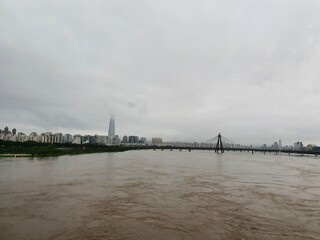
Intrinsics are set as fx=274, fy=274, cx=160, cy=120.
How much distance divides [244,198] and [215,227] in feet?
28.0

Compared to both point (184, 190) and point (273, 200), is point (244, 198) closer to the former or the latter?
point (273, 200)

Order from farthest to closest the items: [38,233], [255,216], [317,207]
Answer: [317,207] < [255,216] < [38,233]

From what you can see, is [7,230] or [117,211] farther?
[117,211]

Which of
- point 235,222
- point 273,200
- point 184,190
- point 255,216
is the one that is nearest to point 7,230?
point 235,222

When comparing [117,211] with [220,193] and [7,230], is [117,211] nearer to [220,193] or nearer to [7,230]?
[7,230]

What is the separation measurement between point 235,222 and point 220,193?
28.4 feet

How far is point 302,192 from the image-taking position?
82.8 feet

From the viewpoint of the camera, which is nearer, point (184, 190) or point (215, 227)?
point (215, 227)

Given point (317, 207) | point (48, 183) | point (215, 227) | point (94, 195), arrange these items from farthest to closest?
point (48, 183)
point (94, 195)
point (317, 207)
point (215, 227)

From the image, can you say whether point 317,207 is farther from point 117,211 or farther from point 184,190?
point 117,211

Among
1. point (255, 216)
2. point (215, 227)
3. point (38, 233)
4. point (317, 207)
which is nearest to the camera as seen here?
point (38, 233)

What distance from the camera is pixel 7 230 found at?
40.0 ft

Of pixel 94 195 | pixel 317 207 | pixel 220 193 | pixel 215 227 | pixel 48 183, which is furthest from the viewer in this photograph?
pixel 48 183

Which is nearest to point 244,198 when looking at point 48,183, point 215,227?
point 215,227
